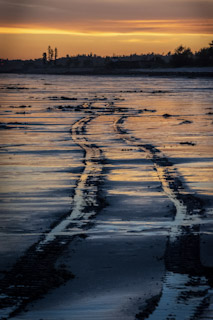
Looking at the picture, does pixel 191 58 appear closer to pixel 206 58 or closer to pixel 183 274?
pixel 206 58

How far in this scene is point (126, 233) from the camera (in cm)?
761

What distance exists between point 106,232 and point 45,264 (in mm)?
1517

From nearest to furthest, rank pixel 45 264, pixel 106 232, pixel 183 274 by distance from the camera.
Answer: pixel 183 274 → pixel 45 264 → pixel 106 232

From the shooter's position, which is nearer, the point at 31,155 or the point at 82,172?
the point at 82,172

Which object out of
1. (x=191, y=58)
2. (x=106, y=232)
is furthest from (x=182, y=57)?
(x=106, y=232)

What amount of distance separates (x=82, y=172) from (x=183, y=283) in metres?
7.04

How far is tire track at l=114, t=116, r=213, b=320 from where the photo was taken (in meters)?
5.02

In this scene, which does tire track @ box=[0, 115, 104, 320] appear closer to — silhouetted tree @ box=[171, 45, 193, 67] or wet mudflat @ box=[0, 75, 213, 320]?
wet mudflat @ box=[0, 75, 213, 320]

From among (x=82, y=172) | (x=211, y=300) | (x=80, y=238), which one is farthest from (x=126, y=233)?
(x=82, y=172)

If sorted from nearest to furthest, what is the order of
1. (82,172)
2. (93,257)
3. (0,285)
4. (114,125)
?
(0,285) < (93,257) < (82,172) < (114,125)

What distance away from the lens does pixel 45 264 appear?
246 inches

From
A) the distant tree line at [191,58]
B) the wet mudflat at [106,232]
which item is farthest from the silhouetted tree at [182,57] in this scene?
the wet mudflat at [106,232]

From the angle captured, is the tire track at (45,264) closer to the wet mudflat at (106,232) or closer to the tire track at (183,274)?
the wet mudflat at (106,232)

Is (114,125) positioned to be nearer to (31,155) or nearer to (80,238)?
(31,155)
